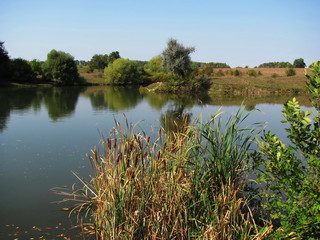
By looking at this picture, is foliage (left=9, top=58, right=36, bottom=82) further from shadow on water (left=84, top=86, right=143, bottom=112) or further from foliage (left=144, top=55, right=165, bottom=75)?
foliage (left=144, top=55, right=165, bottom=75)

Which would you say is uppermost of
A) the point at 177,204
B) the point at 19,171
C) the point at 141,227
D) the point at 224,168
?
the point at 224,168

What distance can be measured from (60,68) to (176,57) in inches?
789

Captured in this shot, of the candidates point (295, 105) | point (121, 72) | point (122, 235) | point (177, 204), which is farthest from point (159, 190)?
point (121, 72)

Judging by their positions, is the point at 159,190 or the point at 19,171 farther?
the point at 19,171

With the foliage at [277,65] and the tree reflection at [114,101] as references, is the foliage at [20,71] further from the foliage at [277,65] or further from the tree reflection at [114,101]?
the foliage at [277,65]

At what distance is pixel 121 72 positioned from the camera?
172ft

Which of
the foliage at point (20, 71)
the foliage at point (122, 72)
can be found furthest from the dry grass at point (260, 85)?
the foliage at point (20, 71)

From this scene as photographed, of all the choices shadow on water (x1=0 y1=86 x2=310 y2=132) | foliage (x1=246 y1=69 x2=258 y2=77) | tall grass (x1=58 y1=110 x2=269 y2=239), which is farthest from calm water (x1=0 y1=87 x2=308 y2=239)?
foliage (x1=246 y1=69 x2=258 y2=77)

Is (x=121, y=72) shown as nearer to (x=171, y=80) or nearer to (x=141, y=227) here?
(x=171, y=80)

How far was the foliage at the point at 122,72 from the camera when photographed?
5203 centimetres

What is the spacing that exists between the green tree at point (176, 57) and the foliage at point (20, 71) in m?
22.0

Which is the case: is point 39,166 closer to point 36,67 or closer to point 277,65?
point 36,67

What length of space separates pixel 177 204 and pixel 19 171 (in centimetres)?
560

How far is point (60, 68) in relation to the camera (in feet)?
156
